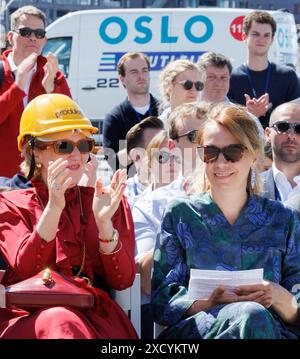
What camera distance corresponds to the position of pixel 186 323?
340 centimetres

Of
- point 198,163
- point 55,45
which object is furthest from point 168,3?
point 198,163

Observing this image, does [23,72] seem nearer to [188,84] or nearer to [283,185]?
[188,84]

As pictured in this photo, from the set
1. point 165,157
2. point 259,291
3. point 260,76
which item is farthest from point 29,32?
point 259,291

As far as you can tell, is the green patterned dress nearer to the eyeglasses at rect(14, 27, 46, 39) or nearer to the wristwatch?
the wristwatch

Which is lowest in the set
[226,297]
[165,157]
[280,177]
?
[226,297]

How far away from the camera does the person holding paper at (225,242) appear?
3.40 m

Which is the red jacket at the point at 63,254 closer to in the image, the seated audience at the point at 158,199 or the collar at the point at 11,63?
the seated audience at the point at 158,199

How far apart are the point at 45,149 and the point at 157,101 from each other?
11.6 ft

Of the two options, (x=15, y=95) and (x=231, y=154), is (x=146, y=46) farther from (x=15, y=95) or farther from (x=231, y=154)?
(x=231, y=154)

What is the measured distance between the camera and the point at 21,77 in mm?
5227

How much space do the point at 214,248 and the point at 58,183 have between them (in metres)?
0.70

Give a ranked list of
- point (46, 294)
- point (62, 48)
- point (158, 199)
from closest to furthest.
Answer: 1. point (46, 294)
2. point (158, 199)
3. point (62, 48)

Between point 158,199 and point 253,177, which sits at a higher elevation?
point 253,177
